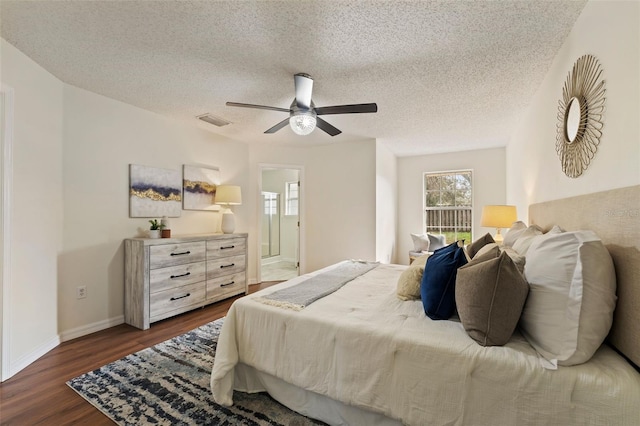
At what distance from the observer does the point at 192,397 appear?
70.2 inches

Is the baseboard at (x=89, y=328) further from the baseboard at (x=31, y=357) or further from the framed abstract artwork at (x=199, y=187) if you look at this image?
the framed abstract artwork at (x=199, y=187)

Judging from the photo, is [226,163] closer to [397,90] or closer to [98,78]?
[98,78]

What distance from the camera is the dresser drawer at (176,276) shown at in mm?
2941

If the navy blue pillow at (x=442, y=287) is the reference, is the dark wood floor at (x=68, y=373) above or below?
below

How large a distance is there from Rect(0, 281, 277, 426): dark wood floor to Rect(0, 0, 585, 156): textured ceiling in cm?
246

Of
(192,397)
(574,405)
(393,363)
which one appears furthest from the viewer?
(192,397)

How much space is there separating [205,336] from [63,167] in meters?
2.14

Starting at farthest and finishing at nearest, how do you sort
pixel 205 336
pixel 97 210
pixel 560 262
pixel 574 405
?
pixel 97 210, pixel 205 336, pixel 560 262, pixel 574 405

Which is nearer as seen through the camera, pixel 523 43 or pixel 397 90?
pixel 523 43

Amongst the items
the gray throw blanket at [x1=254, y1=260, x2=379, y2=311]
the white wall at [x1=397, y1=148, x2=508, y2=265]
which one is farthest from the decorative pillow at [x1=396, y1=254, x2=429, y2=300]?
the white wall at [x1=397, y1=148, x2=508, y2=265]

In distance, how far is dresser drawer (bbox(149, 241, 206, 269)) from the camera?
2941 millimetres

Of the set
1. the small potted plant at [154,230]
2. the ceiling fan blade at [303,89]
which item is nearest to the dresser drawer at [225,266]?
the small potted plant at [154,230]

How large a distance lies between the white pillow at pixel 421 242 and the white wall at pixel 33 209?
202 inches

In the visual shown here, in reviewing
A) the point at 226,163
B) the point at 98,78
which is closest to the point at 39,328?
the point at 98,78
